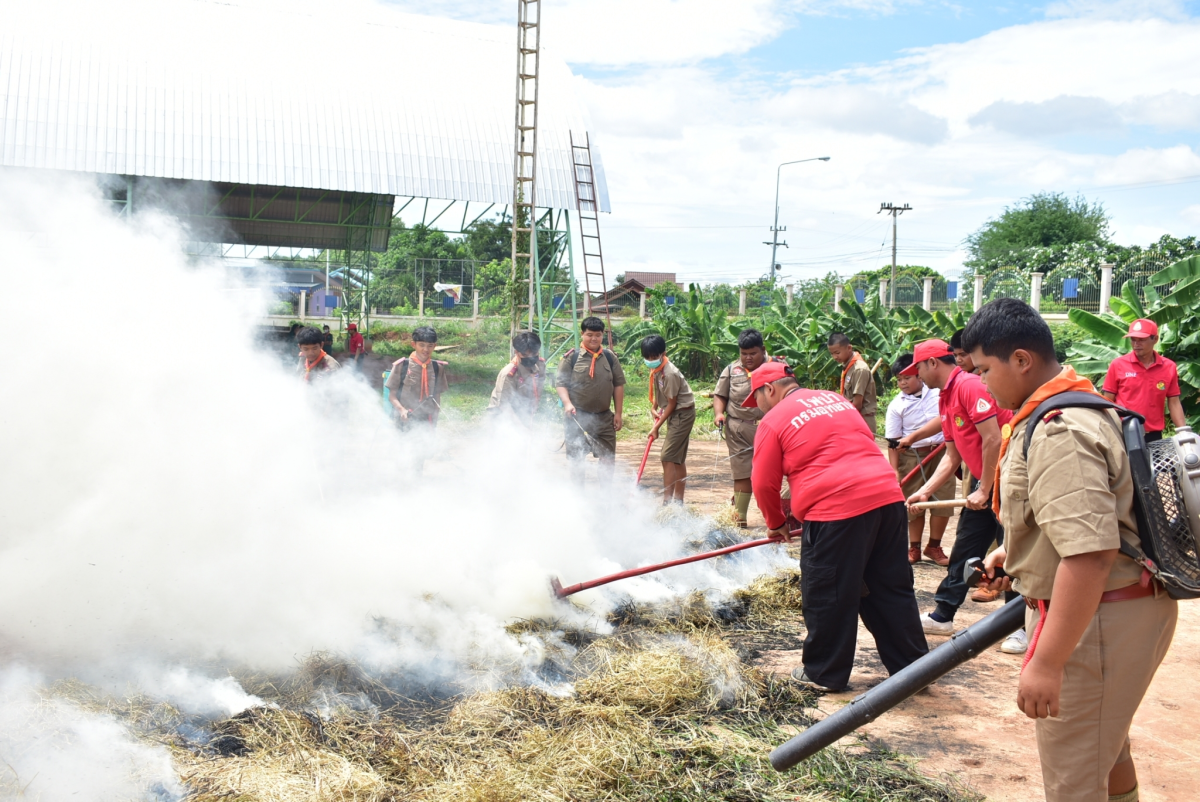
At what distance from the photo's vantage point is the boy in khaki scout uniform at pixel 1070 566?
2.26 m

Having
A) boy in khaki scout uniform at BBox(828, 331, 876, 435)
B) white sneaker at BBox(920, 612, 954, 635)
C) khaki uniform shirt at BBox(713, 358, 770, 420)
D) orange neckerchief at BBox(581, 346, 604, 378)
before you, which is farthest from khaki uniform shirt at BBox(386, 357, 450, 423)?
white sneaker at BBox(920, 612, 954, 635)

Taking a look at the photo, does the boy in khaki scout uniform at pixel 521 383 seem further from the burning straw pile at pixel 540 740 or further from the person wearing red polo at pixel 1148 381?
the person wearing red polo at pixel 1148 381

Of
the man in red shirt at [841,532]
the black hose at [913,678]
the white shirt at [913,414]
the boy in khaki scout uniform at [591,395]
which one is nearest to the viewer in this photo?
the black hose at [913,678]

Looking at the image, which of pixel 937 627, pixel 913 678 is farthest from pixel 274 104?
pixel 913 678

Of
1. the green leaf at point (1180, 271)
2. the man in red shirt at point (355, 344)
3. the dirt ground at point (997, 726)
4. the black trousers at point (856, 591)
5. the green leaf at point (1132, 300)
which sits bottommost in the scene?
the dirt ground at point (997, 726)

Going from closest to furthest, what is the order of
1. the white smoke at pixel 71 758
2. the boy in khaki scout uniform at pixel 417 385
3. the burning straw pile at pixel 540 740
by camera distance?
the white smoke at pixel 71 758, the burning straw pile at pixel 540 740, the boy in khaki scout uniform at pixel 417 385

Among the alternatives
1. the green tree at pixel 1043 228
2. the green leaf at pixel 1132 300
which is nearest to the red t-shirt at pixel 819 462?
the green leaf at pixel 1132 300

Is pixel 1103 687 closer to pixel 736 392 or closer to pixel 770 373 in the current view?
pixel 770 373

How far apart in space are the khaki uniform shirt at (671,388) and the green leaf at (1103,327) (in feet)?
22.1

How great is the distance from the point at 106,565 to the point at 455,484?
332cm

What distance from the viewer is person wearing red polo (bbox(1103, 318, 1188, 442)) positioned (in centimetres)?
874

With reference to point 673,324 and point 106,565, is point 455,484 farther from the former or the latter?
point 673,324

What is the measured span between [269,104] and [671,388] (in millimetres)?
14293

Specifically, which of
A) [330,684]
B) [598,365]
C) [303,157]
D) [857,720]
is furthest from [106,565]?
[303,157]
